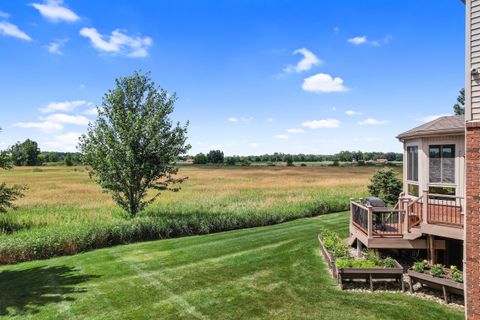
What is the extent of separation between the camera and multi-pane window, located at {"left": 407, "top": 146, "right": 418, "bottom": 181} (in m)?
13.3

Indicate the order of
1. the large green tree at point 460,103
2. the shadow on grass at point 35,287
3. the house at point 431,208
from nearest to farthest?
the shadow on grass at point 35,287, the house at point 431,208, the large green tree at point 460,103

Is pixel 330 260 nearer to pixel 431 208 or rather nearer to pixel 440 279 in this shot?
pixel 440 279

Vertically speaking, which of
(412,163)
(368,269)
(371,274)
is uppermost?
(412,163)

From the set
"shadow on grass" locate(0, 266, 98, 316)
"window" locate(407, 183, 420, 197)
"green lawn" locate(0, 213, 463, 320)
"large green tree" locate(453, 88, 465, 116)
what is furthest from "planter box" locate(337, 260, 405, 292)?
"large green tree" locate(453, 88, 465, 116)

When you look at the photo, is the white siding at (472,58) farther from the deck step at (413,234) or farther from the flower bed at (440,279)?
the deck step at (413,234)

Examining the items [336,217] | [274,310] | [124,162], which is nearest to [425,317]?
[274,310]

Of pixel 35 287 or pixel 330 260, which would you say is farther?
pixel 330 260

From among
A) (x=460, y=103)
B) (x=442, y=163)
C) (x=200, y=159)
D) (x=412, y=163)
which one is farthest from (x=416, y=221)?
(x=200, y=159)

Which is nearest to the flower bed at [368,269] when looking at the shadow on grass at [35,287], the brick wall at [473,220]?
the brick wall at [473,220]

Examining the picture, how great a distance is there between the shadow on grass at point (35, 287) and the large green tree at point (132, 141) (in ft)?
25.6

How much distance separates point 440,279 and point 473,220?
90.8 inches

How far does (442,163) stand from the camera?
39.2 feet

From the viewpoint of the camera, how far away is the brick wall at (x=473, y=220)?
739cm

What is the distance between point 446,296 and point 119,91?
19.0 meters
